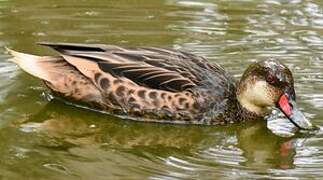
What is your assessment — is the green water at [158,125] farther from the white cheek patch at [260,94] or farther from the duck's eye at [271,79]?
the duck's eye at [271,79]

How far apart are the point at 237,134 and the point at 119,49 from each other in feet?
4.09

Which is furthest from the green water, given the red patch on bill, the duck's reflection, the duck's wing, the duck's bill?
the duck's wing

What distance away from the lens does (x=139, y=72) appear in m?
8.28

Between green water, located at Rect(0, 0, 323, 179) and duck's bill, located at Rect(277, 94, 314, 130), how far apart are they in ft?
0.36

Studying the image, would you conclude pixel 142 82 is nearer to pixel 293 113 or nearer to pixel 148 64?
pixel 148 64

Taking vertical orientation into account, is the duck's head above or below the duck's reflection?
above

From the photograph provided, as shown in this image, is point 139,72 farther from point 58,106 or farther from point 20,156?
point 20,156

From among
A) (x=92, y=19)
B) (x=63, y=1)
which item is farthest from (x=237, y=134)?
(x=63, y=1)

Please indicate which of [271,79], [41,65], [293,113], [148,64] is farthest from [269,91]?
[41,65]

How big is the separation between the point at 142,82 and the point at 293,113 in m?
1.26

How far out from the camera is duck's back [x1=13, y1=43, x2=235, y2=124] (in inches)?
323

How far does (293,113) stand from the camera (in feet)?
26.5

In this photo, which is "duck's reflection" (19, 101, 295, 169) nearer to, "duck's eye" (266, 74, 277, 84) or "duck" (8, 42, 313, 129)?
"duck" (8, 42, 313, 129)

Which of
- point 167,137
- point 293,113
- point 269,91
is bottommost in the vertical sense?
point 167,137
